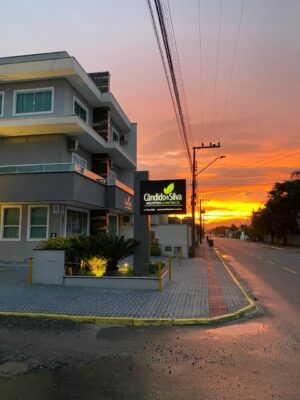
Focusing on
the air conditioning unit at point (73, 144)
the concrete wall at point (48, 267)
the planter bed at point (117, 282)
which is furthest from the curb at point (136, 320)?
the air conditioning unit at point (73, 144)

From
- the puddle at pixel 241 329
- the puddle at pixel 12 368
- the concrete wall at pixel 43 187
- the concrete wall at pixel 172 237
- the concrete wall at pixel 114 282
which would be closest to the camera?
the puddle at pixel 12 368

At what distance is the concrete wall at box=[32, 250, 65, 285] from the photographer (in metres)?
13.5

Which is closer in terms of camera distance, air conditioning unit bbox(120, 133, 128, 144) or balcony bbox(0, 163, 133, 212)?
balcony bbox(0, 163, 133, 212)

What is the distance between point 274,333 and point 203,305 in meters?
2.78

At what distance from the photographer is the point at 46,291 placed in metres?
12.3

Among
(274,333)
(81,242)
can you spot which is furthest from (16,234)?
(274,333)

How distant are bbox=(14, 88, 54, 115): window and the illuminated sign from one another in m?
10.1

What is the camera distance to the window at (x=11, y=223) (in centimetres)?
2166

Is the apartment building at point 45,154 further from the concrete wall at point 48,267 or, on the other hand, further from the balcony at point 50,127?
the concrete wall at point 48,267

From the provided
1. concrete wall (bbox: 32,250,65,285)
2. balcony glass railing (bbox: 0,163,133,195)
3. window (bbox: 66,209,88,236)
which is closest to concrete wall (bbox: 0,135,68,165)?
balcony glass railing (bbox: 0,163,133,195)

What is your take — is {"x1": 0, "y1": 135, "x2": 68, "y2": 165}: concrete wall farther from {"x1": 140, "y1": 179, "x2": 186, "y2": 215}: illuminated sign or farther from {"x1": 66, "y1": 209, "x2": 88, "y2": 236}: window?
{"x1": 140, "y1": 179, "x2": 186, "y2": 215}: illuminated sign

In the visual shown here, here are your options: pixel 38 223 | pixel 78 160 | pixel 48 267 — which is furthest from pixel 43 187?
pixel 48 267

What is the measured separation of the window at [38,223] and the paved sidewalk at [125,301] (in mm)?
6867

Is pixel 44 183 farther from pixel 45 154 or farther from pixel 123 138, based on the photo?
pixel 123 138
